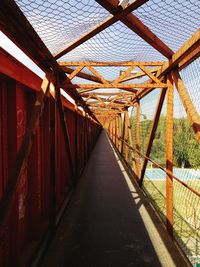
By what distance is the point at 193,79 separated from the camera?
134 inches

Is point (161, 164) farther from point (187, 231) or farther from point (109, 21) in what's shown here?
point (109, 21)

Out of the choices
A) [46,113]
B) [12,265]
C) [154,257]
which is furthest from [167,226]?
[46,113]

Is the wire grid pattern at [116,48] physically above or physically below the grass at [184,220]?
above

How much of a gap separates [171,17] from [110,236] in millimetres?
2651

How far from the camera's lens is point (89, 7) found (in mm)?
2336

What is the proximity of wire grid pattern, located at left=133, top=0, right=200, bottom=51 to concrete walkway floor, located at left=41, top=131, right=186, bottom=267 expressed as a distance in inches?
98.5

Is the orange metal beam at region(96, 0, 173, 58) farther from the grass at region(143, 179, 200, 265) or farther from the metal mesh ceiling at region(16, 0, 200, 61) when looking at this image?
the grass at region(143, 179, 200, 265)

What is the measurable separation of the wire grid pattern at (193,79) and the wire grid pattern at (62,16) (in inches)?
52.9

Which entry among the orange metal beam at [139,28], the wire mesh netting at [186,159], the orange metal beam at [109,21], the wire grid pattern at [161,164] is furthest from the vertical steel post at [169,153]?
the orange metal beam at [109,21]

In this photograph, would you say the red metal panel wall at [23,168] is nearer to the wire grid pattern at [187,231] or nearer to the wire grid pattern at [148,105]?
the wire grid pattern at [187,231]

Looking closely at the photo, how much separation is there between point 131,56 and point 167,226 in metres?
2.66

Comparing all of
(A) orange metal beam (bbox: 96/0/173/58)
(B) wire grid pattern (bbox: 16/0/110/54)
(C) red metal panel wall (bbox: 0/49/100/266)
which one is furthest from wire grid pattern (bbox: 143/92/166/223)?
(B) wire grid pattern (bbox: 16/0/110/54)

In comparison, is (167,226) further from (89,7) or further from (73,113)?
(73,113)

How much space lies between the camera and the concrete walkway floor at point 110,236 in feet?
8.95
